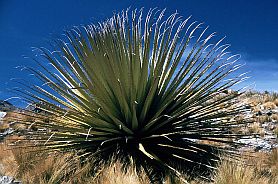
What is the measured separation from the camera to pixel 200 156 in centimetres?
613

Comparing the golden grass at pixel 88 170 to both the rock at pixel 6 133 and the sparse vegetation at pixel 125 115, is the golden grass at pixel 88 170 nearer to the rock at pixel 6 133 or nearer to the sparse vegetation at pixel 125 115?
the sparse vegetation at pixel 125 115

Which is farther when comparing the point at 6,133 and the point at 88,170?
the point at 6,133

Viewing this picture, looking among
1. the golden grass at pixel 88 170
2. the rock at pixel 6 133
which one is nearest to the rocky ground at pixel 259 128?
the rock at pixel 6 133

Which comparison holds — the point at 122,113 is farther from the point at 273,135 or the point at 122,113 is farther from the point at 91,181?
the point at 273,135

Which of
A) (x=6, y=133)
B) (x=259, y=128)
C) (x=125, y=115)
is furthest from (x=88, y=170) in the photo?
(x=259, y=128)

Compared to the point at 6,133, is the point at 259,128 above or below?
above

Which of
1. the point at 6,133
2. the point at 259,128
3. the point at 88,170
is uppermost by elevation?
the point at 259,128

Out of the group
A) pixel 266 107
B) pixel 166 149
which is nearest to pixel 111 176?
pixel 166 149

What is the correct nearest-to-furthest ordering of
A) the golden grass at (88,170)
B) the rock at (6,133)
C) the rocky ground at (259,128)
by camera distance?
1. the golden grass at (88,170)
2. the rocky ground at (259,128)
3. the rock at (6,133)

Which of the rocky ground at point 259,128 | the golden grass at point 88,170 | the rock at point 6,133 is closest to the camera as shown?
the golden grass at point 88,170

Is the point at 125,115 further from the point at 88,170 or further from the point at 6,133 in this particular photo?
the point at 6,133

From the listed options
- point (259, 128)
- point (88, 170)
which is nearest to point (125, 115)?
point (88, 170)

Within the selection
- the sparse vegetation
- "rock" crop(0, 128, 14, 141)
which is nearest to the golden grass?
the sparse vegetation

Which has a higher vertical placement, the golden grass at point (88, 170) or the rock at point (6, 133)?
the rock at point (6, 133)
